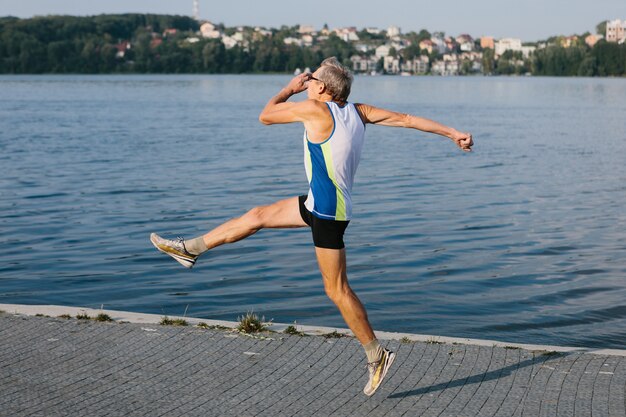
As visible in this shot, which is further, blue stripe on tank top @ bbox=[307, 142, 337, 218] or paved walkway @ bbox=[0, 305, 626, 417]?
blue stripe on tank top @ bbox=[307, 142, 337, 218]

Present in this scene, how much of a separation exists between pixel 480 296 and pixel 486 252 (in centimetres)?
285

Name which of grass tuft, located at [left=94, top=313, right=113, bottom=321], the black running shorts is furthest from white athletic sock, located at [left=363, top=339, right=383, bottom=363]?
grass tuft, located at [left=94, top=313, right=113, bottom=321]

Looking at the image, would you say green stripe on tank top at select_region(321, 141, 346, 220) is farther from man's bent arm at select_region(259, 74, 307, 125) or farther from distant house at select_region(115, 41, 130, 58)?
distant house at select_region(115, 41, 130, 58)

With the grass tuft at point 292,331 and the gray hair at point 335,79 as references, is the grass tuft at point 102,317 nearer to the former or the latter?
the grass tuft at point 292,331

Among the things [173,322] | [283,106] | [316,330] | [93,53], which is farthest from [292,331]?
[93,53]

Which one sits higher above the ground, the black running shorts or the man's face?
the man's face

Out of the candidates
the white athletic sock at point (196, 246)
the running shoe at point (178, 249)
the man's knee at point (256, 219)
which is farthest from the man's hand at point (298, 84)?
the running shoe at point (178, 249)

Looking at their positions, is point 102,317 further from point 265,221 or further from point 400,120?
point 400,120

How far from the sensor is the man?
571 centimetres

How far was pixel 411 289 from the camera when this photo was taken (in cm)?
1127

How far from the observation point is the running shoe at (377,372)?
5.77 m

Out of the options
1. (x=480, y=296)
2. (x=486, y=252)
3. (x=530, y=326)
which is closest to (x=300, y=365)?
(x=530, y=326)

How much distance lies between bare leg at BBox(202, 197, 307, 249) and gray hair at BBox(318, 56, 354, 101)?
75cm

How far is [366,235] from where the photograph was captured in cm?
1504
